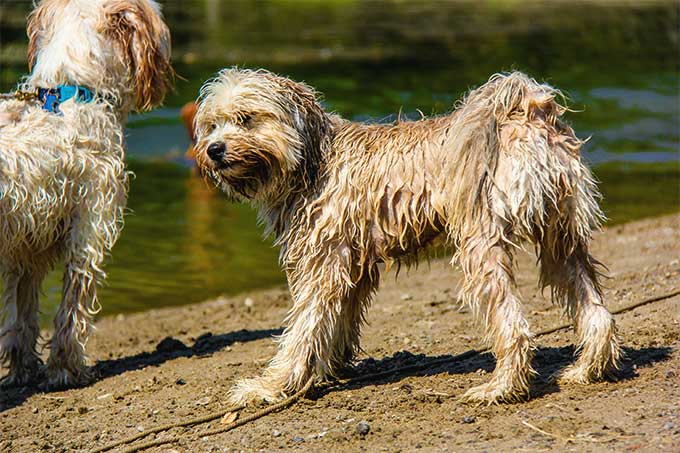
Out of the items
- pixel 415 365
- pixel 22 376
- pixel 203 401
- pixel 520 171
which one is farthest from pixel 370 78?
pixel 520 171

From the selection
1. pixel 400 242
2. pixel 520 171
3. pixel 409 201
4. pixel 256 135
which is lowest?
pixel 400 242


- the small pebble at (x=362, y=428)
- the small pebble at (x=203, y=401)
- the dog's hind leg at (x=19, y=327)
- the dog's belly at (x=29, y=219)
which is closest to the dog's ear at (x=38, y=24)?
the dog's belly at (x=29, y=219)

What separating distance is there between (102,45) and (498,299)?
390 cm

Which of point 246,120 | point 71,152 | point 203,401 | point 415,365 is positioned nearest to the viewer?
point 246,120

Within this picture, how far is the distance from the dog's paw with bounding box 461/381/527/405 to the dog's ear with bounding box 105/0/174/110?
3732mm

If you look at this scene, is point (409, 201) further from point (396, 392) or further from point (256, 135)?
point (396, 392)

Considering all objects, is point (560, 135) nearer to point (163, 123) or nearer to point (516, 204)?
point (516, 204)

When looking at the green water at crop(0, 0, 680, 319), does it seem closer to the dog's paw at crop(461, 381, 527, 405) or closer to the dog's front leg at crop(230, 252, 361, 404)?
the dog's front leg at crop(230, 252, 361, 404)

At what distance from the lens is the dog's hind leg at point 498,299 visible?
18.9 ft

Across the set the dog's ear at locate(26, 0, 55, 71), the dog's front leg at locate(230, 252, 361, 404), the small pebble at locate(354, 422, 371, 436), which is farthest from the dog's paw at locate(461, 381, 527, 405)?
the dog's ear at locate(26, 0, 55, 71)

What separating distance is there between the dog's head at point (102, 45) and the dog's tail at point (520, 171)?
307 cm

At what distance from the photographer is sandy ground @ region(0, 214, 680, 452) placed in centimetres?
557

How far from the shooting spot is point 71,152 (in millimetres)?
7457

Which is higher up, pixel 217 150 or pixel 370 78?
pixel 370 78
